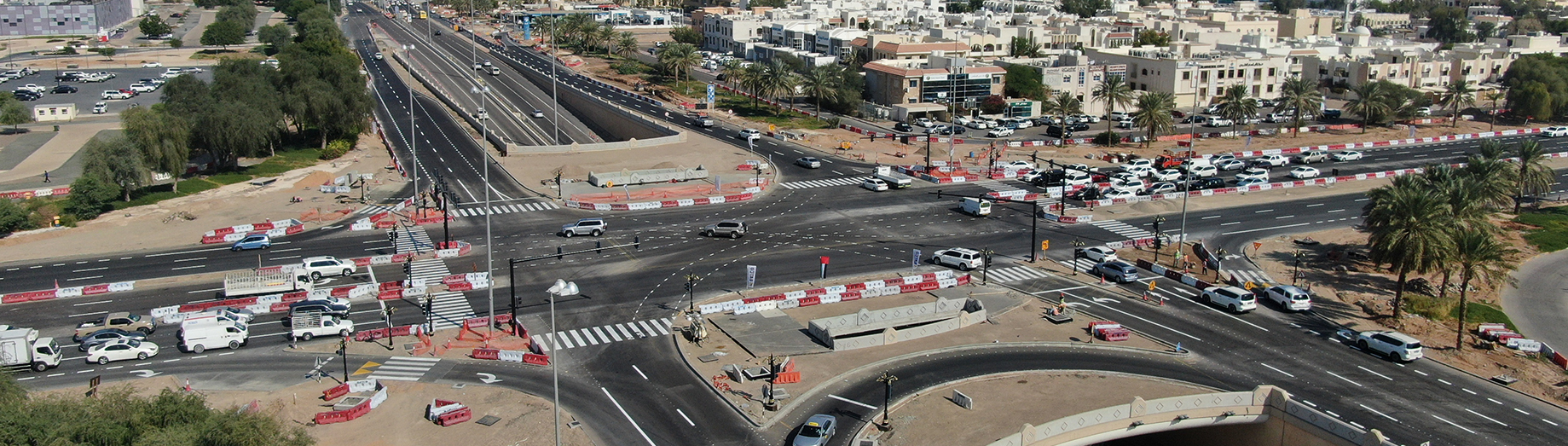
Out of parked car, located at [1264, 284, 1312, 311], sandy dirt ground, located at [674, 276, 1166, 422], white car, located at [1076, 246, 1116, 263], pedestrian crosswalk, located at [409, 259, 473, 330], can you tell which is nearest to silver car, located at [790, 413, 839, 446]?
sandy dirt ground, located at [674, 276, 1166, 422]

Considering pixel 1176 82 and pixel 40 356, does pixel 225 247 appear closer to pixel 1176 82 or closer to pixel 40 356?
pixel 40 356

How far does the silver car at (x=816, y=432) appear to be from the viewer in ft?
131

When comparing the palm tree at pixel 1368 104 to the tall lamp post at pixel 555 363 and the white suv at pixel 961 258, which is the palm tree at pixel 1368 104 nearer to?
the white suv at pixel 961 258

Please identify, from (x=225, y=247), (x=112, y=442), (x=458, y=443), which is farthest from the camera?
(x=225, y=247)

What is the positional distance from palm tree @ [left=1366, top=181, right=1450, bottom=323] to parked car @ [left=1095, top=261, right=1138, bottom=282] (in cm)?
1293

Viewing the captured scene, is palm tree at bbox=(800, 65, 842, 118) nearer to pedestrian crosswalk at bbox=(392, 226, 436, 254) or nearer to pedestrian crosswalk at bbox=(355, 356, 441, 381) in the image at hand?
pedestrian crosswalk at bbox=(392, 226, 436, 254)

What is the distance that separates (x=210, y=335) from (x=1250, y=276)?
55675 mm

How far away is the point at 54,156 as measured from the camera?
10756 cm

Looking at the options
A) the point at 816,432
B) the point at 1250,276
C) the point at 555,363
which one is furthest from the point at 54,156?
the point at 1250,276

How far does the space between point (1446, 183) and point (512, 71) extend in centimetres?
12799

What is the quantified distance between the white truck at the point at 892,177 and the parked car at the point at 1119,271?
24944mm

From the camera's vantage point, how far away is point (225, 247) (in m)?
69.8

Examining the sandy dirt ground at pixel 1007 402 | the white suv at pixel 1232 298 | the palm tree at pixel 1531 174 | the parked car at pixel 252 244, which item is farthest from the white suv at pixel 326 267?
the palm tree at pixel 1531 174

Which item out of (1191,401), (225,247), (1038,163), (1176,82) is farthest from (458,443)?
(1176,82)
